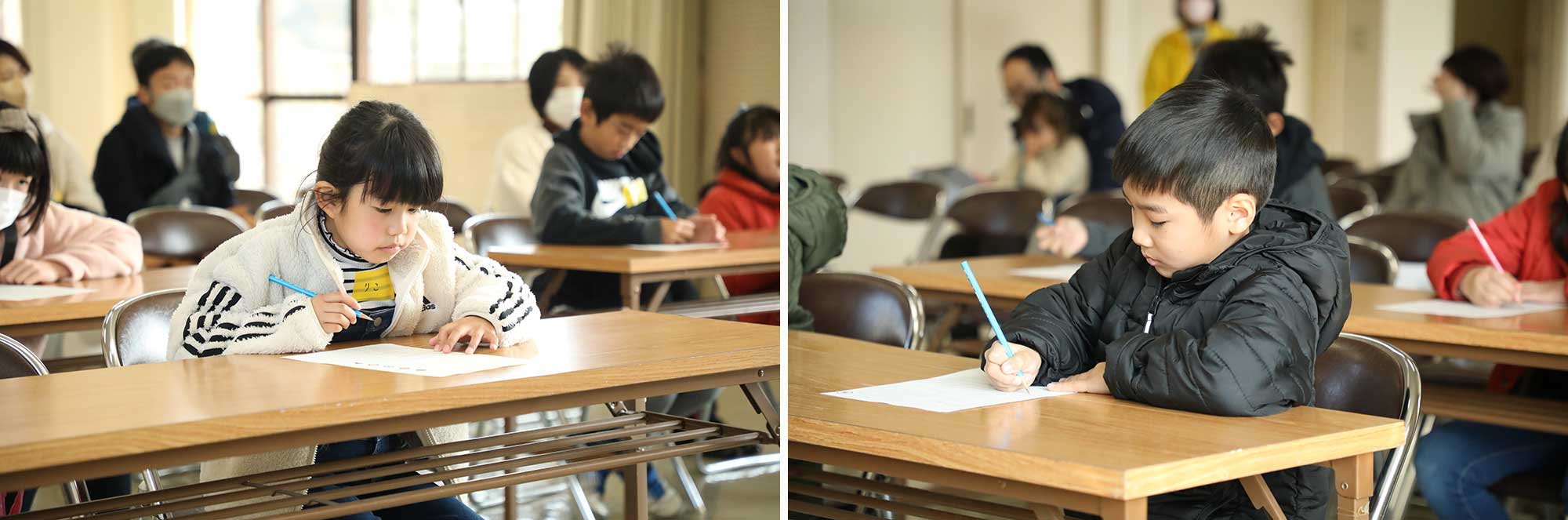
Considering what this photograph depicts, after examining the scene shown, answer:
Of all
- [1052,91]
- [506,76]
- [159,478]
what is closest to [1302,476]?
[506,76]

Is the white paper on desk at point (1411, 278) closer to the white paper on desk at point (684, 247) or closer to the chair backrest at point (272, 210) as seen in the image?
the white paper on desk at point (684, 247)

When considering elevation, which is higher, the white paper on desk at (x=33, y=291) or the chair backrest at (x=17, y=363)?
the white paper on desk at (x=33, y=291)

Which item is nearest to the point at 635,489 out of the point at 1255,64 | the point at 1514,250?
the point at 1255,64

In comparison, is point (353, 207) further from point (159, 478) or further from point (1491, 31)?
point (1491, 31)

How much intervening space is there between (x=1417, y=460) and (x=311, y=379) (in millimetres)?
1764

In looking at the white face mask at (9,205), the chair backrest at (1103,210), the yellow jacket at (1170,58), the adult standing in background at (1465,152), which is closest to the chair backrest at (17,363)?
the white face mask at (9,205)

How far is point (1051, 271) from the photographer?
2871 mm

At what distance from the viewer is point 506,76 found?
81.0 inches

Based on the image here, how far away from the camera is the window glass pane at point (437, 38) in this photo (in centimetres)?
188

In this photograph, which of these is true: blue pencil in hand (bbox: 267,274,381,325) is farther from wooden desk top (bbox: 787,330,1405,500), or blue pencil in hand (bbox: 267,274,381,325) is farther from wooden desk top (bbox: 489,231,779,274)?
wooden desk top (bbox: 787,330,1405,500)

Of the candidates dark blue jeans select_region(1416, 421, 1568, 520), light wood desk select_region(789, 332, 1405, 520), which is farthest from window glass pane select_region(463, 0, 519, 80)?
dark blue jeans select_region(1416, 421, 1568, 520)

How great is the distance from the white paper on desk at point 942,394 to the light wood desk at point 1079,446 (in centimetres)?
2

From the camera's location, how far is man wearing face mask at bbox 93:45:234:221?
1.94 metres

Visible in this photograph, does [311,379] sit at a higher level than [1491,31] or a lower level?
lower
